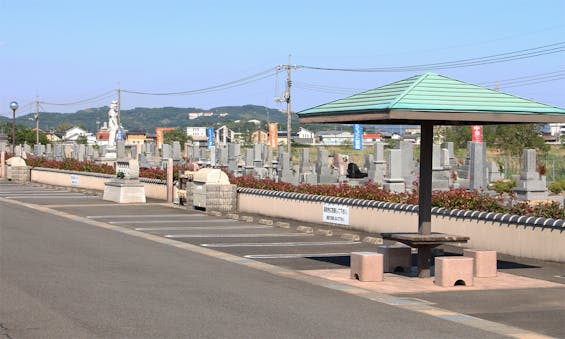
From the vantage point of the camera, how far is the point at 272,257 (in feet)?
60.0

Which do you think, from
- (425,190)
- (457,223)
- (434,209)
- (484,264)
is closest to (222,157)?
(434,209)

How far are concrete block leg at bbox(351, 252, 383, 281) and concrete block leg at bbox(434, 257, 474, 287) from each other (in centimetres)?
94

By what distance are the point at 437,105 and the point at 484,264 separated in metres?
3.04

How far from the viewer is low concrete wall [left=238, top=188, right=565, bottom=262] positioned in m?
17.6

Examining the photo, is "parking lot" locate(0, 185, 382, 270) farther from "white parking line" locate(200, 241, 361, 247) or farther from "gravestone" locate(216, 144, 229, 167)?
"gravestone" locate(216, 144, 229, 167)

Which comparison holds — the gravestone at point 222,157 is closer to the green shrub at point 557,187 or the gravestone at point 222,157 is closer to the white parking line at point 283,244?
the green shrub at point 557,187

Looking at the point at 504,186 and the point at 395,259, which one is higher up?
the point at 504,186

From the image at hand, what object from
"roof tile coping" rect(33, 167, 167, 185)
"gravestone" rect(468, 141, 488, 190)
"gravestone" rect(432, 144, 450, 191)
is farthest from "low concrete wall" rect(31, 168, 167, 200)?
"gravestone" rect(468, 141, 488, 190)

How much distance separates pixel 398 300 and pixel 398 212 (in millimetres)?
9421

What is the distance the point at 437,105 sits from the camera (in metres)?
14.2

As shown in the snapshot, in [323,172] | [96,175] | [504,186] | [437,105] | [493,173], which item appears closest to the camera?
[437,105]

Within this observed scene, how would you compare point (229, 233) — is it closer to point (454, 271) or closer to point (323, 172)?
point (454, 271)

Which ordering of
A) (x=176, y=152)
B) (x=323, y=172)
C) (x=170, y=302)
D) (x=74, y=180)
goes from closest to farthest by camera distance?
(x=170, y=302) < (x=74, y=180) < (x=323, y=172) < (x=176, y=152)

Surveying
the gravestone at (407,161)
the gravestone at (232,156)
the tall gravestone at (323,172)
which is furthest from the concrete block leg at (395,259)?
the gravestone at (232,156)
